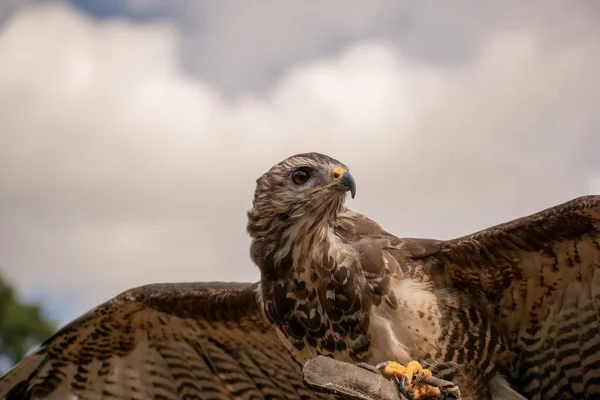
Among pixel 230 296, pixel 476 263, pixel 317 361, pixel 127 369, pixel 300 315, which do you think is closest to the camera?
pixel 317 361

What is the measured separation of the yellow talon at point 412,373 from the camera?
5180 millimetres

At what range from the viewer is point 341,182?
228 inches

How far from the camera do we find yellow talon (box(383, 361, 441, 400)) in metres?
5.18

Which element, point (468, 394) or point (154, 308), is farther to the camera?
point (154, 308)

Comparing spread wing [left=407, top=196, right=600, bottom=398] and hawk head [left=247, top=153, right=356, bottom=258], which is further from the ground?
hawk head [left=247, top=153, right=356, bottom=258]

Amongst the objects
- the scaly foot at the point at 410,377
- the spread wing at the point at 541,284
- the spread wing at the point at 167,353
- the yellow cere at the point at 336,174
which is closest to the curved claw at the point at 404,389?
the scaly foot at the point at 410,377

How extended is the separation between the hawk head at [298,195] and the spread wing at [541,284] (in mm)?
938

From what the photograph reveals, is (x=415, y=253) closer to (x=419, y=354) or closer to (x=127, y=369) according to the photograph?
(x=419, y=354)

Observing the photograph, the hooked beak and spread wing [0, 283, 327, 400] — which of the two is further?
spread wing [0, 283, 327, 400]

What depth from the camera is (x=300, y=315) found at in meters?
5.78

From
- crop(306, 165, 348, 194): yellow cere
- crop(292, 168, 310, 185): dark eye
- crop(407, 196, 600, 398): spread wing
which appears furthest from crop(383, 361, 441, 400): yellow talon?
crop(292, 168, 310, 185): dark eye

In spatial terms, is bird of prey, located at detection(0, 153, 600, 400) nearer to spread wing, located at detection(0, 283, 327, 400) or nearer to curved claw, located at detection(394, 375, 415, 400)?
curved claw, located at detection(394, 375, 415, 400)

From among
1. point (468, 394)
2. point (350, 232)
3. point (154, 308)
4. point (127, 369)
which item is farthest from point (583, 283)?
point (127, 369)

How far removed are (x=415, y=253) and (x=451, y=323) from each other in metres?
0.64
